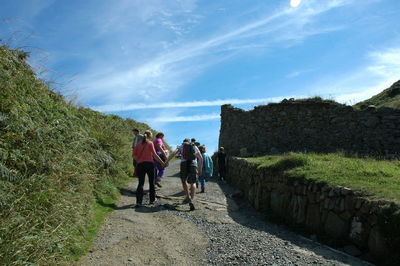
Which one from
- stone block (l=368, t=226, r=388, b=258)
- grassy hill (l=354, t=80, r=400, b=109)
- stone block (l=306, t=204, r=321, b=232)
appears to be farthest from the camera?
grassy hill (l=354, t=80, r=400, b=109)

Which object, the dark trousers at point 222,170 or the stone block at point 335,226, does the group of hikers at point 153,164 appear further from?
the dark trousers at point 222,170

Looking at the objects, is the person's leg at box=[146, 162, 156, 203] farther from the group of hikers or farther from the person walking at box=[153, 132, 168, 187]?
the person walking at box=[153, 132, 168, 187]

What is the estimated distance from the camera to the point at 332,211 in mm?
7395

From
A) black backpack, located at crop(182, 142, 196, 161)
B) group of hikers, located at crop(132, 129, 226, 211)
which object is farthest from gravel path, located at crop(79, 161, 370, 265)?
black backpack, located at crop(182, 142, 196, 161)

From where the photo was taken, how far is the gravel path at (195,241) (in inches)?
223

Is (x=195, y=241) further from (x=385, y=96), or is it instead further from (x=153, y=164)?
(x=385, y=96)

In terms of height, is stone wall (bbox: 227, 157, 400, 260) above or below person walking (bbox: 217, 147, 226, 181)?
below

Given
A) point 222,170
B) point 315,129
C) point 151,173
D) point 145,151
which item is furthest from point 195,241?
point 315,129

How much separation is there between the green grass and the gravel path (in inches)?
54.3

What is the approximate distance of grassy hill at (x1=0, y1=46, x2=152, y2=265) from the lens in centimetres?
432

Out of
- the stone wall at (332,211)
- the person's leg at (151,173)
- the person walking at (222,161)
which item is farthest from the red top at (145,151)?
the person walking at (222,161)

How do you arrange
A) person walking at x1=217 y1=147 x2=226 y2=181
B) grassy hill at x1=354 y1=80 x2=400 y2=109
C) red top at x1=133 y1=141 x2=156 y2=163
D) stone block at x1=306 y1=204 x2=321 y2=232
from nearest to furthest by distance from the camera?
stone block at x1=306 y1=204 x2=321 y2=232
red top at x1=133 y1=141 x2=156 y2=163
person walking at x1=217 y1=147 x2=226 y2=181
grassy hill at x1=354 y1=80 x2=400 y2=109

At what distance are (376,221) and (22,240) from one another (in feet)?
17.9

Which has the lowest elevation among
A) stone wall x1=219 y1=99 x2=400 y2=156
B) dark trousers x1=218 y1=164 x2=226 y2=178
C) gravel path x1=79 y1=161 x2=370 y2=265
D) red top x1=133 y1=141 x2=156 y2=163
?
gravel path x1=79 y1=161 x2=370 y2=265
